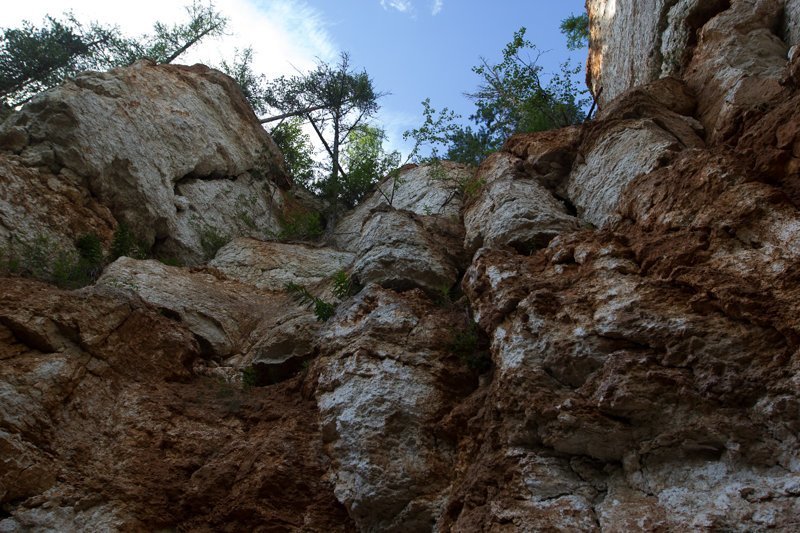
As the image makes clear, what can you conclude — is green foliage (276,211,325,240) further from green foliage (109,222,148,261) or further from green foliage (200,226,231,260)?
green foliage (109,222,148,261)

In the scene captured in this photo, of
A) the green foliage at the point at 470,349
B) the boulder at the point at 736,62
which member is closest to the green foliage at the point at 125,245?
the green foliage at the point at 470,349

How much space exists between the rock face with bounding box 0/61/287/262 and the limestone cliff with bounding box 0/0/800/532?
4.24 feet

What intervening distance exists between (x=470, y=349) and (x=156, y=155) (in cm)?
928

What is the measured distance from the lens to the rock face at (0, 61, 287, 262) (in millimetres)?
12094

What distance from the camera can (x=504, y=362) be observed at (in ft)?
21.1

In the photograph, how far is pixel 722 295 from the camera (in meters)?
5.39

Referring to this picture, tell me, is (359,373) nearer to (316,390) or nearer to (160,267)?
(316,390)

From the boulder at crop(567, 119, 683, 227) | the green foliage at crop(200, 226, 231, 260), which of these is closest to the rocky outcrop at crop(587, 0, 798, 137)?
the boulder at crop(567, 119, 683, 227)

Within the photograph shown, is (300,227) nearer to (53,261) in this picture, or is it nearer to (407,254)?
(53,261)

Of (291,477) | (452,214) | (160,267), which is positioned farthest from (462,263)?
(160,267)

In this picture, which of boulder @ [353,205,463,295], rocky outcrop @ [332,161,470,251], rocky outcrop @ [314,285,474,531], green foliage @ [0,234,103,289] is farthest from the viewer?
rocky outcrop @ [332,161,470,251]

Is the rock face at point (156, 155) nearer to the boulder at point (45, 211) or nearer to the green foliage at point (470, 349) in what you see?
the boulder at point (45, 211)

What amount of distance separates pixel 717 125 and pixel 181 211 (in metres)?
10.0

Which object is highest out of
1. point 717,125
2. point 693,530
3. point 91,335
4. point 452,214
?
point 452,214
